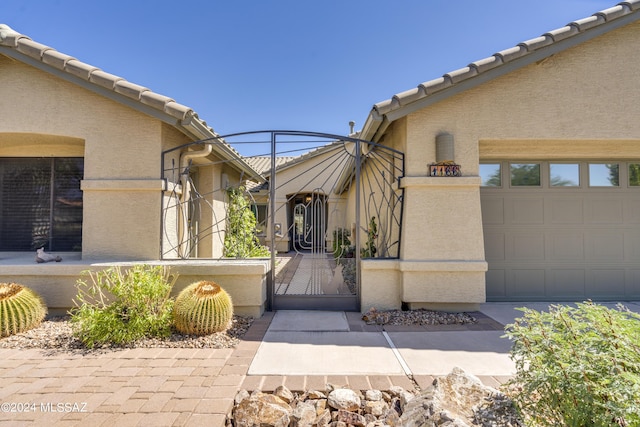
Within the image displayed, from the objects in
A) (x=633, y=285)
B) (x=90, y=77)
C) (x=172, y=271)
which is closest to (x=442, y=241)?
(x=633, y=285)

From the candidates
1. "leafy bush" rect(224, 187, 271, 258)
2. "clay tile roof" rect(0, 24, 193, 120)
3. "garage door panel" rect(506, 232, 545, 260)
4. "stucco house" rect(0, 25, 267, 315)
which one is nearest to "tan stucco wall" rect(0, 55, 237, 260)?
"stucco house" rect(0, 25, 267, 315)

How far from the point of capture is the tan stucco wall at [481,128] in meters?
5.61

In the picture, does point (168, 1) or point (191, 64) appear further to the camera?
point (191, 64)

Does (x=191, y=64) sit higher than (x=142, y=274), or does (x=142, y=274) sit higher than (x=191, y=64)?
(x=191, y=64)

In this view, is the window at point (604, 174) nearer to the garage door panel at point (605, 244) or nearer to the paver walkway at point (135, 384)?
the garage door panel at point (605, 244)

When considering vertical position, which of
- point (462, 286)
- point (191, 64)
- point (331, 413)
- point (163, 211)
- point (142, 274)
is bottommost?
point (331, 413)

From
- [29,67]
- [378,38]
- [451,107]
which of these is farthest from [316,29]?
[29,67]

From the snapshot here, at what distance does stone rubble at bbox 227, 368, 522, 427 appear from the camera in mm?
2387

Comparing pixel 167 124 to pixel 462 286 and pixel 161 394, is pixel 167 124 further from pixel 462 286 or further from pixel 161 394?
pixel 462 286

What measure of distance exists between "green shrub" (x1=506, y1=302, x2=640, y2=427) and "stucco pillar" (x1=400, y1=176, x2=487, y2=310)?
3.06 m

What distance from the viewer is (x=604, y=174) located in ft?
21.9

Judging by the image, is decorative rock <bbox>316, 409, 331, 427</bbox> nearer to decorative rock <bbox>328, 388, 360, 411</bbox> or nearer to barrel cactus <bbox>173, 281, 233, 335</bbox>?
decorative rock <bbox>328, 388, 360, 411</bbox>

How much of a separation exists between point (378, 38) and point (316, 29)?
223 cm

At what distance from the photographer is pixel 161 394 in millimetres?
3086
